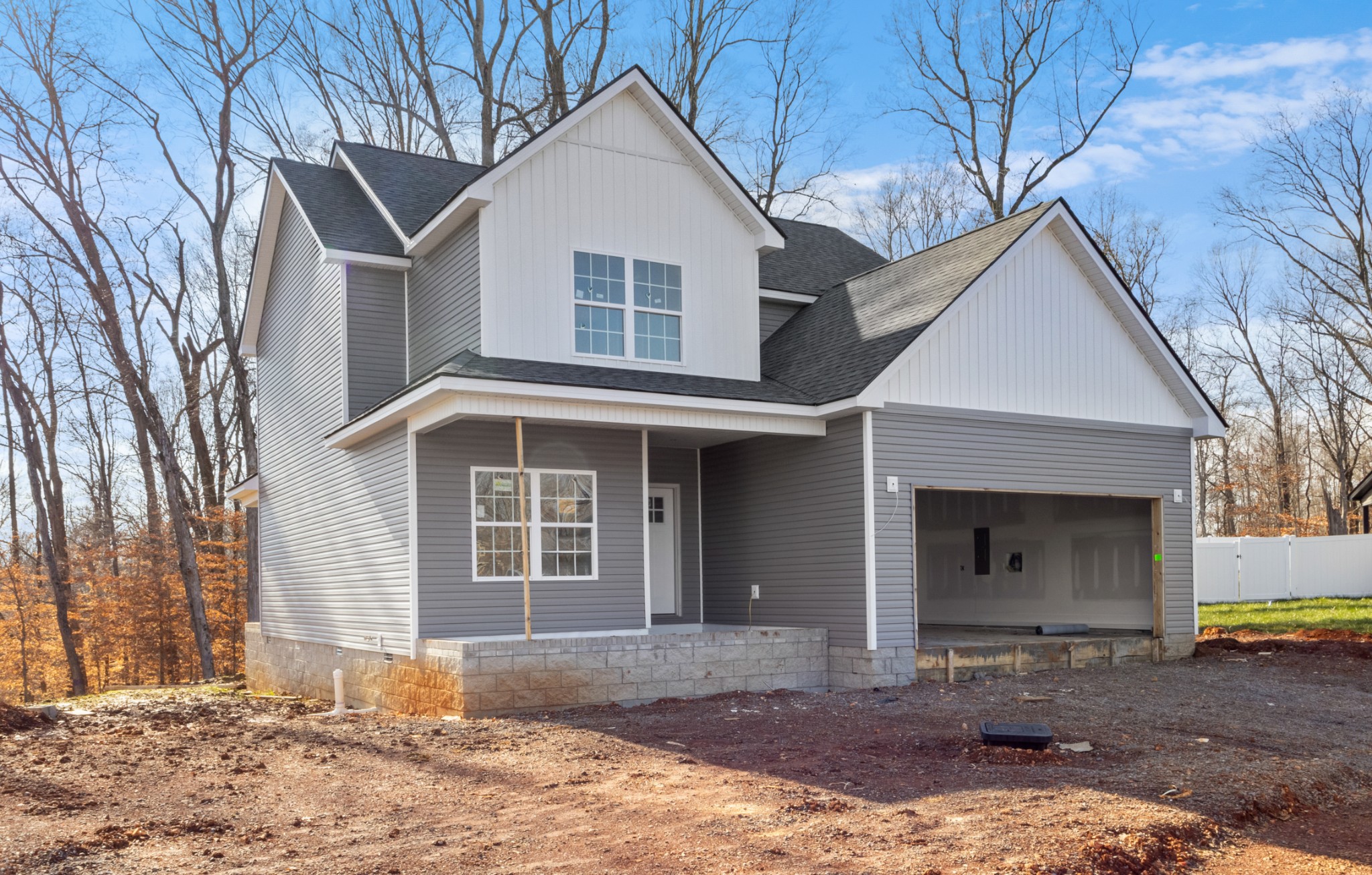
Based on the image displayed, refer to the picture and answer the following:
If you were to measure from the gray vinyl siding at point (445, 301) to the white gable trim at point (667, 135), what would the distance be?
233 mm

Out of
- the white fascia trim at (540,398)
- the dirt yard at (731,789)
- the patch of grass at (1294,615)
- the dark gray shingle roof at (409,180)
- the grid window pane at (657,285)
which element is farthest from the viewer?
the patch of grass at (1294,615)

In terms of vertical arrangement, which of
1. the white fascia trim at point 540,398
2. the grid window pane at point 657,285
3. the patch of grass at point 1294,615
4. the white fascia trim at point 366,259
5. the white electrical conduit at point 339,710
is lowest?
the patch of grass at point 1294,615

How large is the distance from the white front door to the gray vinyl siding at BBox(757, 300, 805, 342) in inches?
123

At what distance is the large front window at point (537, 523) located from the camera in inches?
499

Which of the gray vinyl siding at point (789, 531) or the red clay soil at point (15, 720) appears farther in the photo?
the gray vinyl siding at point (789, 531)

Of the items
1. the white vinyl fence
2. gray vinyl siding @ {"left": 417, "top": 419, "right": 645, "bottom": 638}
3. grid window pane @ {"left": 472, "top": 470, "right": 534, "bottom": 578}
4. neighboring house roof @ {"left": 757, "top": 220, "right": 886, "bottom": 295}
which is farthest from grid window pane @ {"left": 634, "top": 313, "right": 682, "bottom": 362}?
the white vinyl fence

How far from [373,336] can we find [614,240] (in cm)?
365

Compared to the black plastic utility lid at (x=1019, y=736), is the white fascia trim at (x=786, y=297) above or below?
above

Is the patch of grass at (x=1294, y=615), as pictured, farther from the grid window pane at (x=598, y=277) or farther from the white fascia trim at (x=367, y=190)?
the white fascia trim at (x=367, y=190)

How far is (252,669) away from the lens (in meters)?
19.2

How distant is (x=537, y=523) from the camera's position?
12820 millimetres

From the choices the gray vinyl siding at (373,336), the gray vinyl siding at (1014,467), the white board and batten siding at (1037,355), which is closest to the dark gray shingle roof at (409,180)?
the gray vinyl siding at (373,336)

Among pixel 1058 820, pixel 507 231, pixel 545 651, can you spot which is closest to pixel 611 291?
pixel 507 231

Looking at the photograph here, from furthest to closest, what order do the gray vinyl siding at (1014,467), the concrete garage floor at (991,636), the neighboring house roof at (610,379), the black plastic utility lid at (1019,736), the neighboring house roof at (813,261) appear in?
the neighboring house roof at (813,261)
the concrete garage floor at (991,636)
the gray vinyl siding at (1014,467)
the neighboring house roof at (610,379)
the black plastic utility lid at (1019,736)
